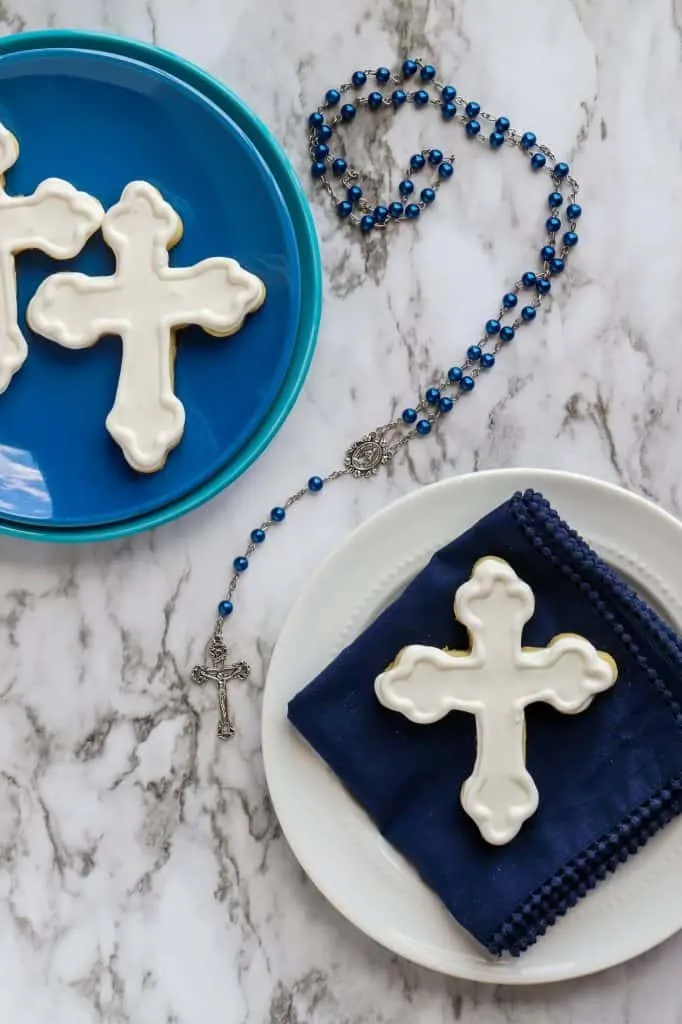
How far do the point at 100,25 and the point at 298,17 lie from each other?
17 cm

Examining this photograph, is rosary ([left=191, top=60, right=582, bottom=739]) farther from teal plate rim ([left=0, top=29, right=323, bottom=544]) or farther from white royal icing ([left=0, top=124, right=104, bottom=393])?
white royal icing ([left=0, top=124, right=104, bottom=393])

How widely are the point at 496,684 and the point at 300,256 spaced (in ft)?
1.23

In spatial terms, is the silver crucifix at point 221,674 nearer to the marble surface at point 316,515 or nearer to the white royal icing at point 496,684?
the marble surface at point 316,515

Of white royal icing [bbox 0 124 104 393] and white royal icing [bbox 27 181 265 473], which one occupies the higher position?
white royal icing [bbox 0 124 104 393]

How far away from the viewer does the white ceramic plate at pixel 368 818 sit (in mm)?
822

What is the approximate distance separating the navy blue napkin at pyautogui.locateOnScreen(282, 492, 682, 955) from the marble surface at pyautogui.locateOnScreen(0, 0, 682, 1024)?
0.32 ft

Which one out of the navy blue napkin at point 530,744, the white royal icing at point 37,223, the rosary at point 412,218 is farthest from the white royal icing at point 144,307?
the navy blue napkin at point 530,744

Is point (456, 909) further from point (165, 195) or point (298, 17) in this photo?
point (298, 17)

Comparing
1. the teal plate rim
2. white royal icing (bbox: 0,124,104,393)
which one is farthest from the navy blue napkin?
white royal icing (bbox: 0,124,104,393)

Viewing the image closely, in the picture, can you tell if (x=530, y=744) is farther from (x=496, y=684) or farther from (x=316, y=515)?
(x=316, y=515)

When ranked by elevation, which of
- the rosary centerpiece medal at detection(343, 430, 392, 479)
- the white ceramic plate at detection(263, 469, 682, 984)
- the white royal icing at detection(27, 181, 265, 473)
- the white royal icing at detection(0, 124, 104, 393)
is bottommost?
the white ceramic plate at detection(263, 469, 682, 984)

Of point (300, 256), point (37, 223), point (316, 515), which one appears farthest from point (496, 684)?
point (37, 223)

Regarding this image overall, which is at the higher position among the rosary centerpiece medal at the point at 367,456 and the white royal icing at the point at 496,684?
the rosary centerpiece medal at the point at 367,456

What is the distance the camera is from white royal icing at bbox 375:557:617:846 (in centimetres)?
80
